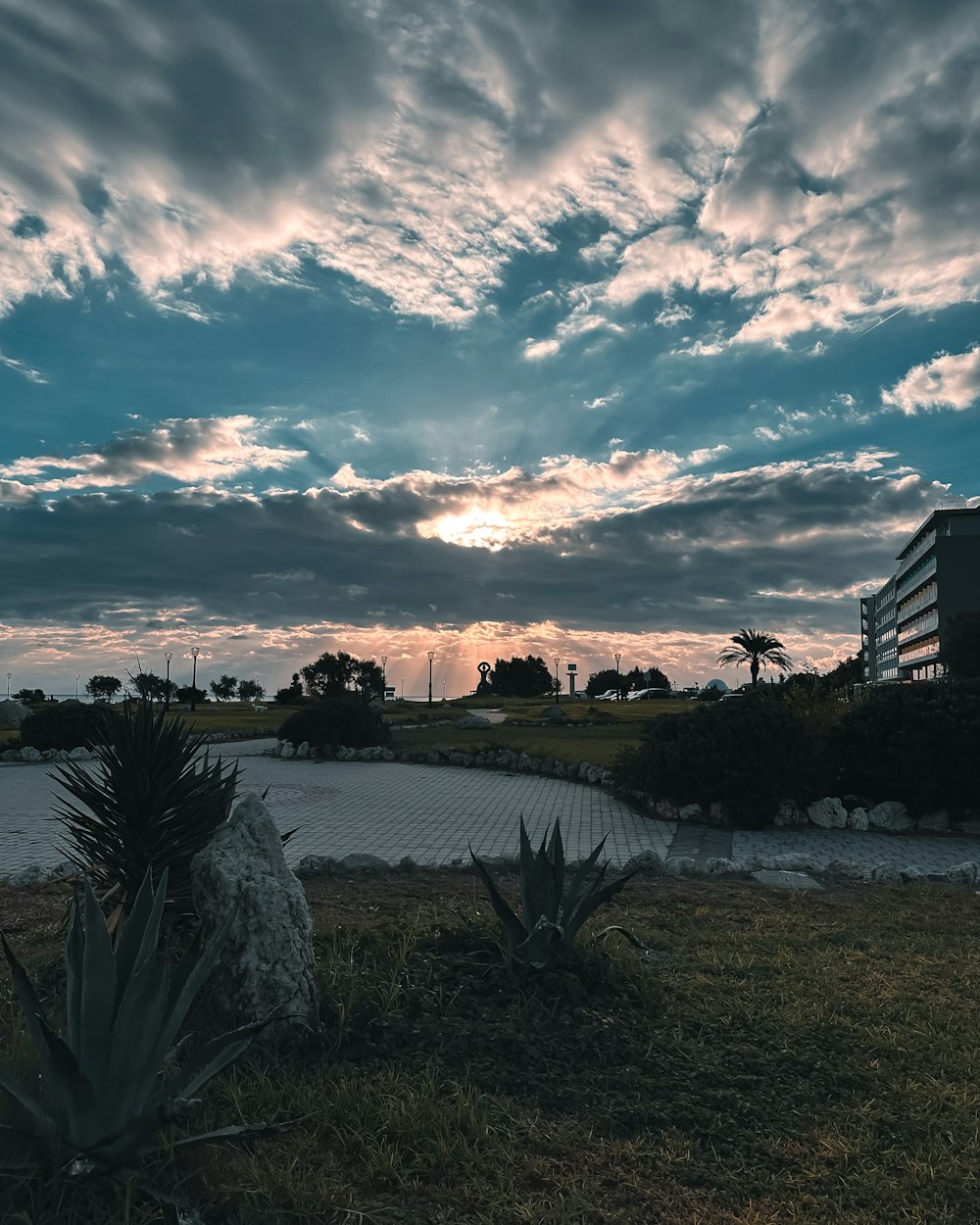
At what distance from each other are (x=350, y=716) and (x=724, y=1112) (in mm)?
20749

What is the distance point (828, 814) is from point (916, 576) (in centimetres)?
9962

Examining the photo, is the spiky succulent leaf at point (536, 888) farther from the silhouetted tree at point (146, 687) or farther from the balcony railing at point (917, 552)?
the balcony railing at point (917, 552)

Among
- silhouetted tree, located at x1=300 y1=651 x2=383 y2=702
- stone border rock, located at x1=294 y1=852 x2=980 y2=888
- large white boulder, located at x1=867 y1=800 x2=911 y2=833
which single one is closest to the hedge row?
large white boulder, located at x1=867 y1=800 x2=911 y2=833

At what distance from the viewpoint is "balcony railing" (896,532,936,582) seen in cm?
9844

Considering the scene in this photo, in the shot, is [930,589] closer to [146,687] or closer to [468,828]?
[468,828]

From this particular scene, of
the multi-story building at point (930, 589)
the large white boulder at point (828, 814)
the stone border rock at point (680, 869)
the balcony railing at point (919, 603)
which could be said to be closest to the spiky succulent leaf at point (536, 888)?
the stone border rock at point (680, 869)

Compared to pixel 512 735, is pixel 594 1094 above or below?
below

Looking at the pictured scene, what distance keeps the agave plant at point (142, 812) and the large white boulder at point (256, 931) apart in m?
0.91

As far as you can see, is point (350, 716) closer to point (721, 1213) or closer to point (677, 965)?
point (677, 965)

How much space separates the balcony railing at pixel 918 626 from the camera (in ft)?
298

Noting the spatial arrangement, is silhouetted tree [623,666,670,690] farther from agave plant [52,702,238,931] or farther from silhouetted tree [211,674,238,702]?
agave plant [52,702,238,931]

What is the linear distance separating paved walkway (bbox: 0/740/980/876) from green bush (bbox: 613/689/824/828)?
49cm

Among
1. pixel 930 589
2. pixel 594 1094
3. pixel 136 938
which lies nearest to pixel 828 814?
pixel 594 1094

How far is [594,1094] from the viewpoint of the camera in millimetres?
3918
